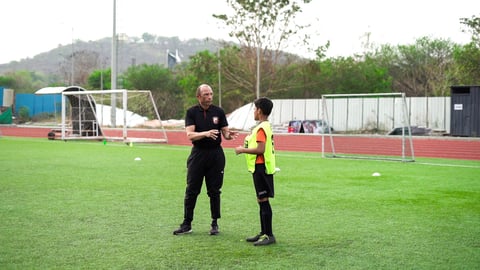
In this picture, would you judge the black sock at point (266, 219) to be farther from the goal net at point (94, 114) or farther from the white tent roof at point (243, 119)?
the white tent roof at point (243, 119)

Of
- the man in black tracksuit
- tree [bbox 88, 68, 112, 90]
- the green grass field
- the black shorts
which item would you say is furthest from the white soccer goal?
tree [bbox 88, 68, 112, 90]

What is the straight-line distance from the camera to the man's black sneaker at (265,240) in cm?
736

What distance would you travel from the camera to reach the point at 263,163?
7.52m

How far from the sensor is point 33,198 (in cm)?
1095

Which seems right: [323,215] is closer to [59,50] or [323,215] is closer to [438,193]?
[438,193]

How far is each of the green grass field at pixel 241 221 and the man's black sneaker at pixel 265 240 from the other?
9 cm

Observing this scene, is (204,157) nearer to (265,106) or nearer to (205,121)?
(205,121)

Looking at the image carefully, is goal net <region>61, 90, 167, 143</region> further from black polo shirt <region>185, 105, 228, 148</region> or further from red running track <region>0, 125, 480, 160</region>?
black polo shirt <region>185, 105, 228, 148</region>

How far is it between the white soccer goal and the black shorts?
12945mm

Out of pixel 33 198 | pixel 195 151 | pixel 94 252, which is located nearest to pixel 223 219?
pixel 195 151

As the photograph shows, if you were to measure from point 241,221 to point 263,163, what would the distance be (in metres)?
1.67

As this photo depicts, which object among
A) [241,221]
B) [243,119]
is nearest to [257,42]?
[243,119]

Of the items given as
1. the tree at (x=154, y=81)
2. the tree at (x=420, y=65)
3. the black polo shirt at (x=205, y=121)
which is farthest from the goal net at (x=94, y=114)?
the tree at (x=154, y=81)

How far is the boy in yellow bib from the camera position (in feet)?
24.5
